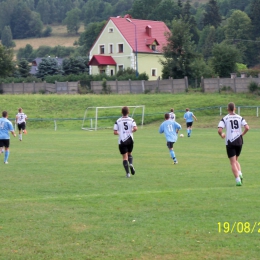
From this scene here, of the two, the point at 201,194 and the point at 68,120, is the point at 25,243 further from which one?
the point at 68,120

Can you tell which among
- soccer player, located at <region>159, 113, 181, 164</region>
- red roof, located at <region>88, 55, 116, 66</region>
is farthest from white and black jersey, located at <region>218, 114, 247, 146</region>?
red roof, located at <region>88, 55, 116, 66</region>

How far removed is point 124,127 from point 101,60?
67.8m

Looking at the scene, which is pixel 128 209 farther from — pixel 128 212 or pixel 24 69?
pixel 24 69

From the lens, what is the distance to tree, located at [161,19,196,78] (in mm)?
63812

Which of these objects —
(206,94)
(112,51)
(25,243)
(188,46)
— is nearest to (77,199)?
(25,243)

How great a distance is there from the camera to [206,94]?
5534 centimetres

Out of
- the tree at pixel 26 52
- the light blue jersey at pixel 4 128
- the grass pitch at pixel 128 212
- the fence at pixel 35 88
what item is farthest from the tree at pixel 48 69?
the tree at pixel 26 52

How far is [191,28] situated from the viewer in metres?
128

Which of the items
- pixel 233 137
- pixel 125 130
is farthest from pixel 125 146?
pixel 233 137

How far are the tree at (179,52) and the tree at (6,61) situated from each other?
2178cm

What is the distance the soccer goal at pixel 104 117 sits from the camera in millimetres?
47156
